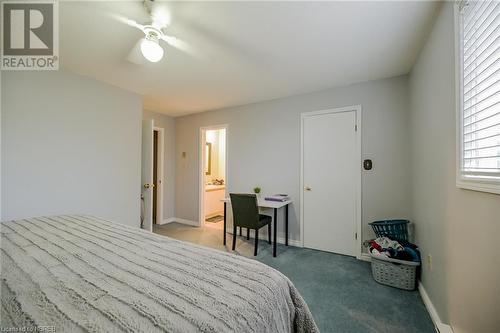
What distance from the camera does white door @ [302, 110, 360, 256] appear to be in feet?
9.12

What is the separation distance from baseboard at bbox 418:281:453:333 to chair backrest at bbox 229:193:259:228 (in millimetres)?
1803

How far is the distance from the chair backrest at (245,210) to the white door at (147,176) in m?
1.43

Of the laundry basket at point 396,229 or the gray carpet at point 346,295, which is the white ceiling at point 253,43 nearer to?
the laundry basket at point 396,229

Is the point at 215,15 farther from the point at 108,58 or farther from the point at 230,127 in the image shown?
the point at 230,127

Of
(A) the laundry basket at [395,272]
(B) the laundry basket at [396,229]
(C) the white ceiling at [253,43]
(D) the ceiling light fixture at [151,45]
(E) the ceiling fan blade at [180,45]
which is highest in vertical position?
(E) the ceiling fan blade at [180,45]

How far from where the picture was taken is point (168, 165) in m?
4.51

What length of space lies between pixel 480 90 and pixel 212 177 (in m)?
5.22

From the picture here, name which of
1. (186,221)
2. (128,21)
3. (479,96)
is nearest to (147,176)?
(186,221)

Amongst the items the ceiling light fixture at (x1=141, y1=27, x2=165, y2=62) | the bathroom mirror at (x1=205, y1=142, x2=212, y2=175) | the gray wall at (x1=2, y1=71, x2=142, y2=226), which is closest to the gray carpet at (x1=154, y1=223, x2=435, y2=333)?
the gray wall at (x1=2, y1=71, x2=142, y2=226)

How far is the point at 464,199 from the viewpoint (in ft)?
3.90

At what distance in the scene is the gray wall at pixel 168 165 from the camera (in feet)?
14.5

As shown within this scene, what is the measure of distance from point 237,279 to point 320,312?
51.2 inches

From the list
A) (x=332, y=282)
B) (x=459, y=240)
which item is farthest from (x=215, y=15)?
(x=332, y=282)

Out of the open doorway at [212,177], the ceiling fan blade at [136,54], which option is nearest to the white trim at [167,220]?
the open doorway at [212,177]
